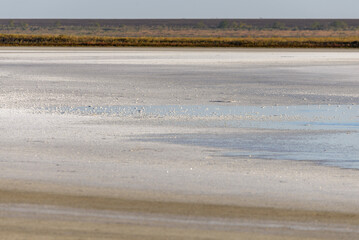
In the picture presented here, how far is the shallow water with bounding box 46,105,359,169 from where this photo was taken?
10344mm

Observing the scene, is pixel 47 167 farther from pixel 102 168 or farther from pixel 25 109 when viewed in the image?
pixel 25 109

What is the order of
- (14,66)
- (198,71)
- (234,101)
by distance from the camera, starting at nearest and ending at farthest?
(234,101) → (198,71) → (14,66)

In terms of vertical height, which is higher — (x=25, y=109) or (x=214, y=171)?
(x=214, y=171)

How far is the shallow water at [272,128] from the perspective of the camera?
407 inches

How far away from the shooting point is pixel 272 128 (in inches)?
507

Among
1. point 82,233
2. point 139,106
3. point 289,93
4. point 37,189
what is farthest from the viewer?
point 289,93

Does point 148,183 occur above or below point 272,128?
above

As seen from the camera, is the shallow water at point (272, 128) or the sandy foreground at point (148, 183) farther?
the shallow water at point (272, 128)

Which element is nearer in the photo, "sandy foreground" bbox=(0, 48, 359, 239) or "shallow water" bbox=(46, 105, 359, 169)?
"sandy foreground" bbox=(0, 48, 359, 239)

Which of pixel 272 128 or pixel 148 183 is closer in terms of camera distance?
pixel 148 183

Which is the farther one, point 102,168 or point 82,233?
point 102,168

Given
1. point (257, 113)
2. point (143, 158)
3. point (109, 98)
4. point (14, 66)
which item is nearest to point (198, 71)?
point (14, 66)

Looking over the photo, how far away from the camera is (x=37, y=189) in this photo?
7.78 metres

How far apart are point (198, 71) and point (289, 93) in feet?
30.0
